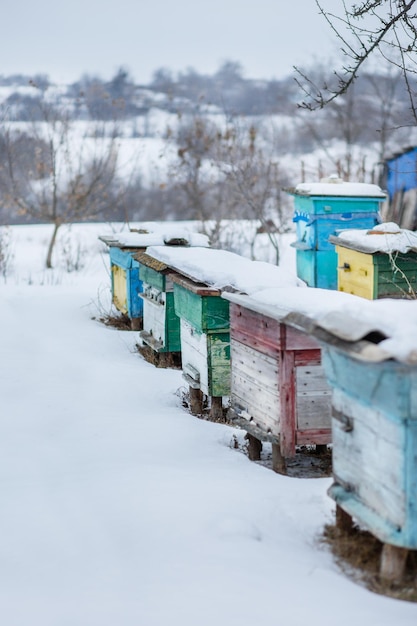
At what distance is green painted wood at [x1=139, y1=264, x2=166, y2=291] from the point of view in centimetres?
746

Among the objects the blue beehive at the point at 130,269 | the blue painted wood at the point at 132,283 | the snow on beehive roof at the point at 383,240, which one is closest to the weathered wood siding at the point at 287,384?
the snow on beehive roof at the point at 383,240

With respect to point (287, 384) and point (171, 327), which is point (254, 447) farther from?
point (171, 327)

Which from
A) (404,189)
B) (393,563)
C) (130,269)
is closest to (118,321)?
(130,269)

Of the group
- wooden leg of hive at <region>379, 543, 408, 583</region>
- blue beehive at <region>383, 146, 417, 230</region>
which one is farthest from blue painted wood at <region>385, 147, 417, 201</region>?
wooden leg of hive at <region>379, 543, 408, 583</region>

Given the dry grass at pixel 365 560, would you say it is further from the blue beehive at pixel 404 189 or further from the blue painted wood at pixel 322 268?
the blue beehive at pixel 404 189

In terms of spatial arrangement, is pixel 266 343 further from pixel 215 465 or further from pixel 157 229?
pixel 157 229

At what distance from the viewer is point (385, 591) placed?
11.8 ft

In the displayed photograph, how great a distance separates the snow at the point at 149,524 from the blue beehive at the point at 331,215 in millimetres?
3756

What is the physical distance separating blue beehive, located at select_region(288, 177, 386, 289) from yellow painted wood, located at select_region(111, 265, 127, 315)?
232 cm

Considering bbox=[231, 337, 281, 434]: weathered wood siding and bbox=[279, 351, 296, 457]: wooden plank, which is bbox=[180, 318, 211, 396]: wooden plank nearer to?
bbox=[231, 337, 281, 434]: weathered wood siding

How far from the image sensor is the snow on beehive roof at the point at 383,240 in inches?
295

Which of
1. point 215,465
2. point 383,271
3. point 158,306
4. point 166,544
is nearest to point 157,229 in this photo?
point 158,306

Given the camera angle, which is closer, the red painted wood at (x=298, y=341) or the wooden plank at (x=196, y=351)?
the red painted wood at (x=298, y=341)

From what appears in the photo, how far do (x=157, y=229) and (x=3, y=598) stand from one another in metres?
6.96
